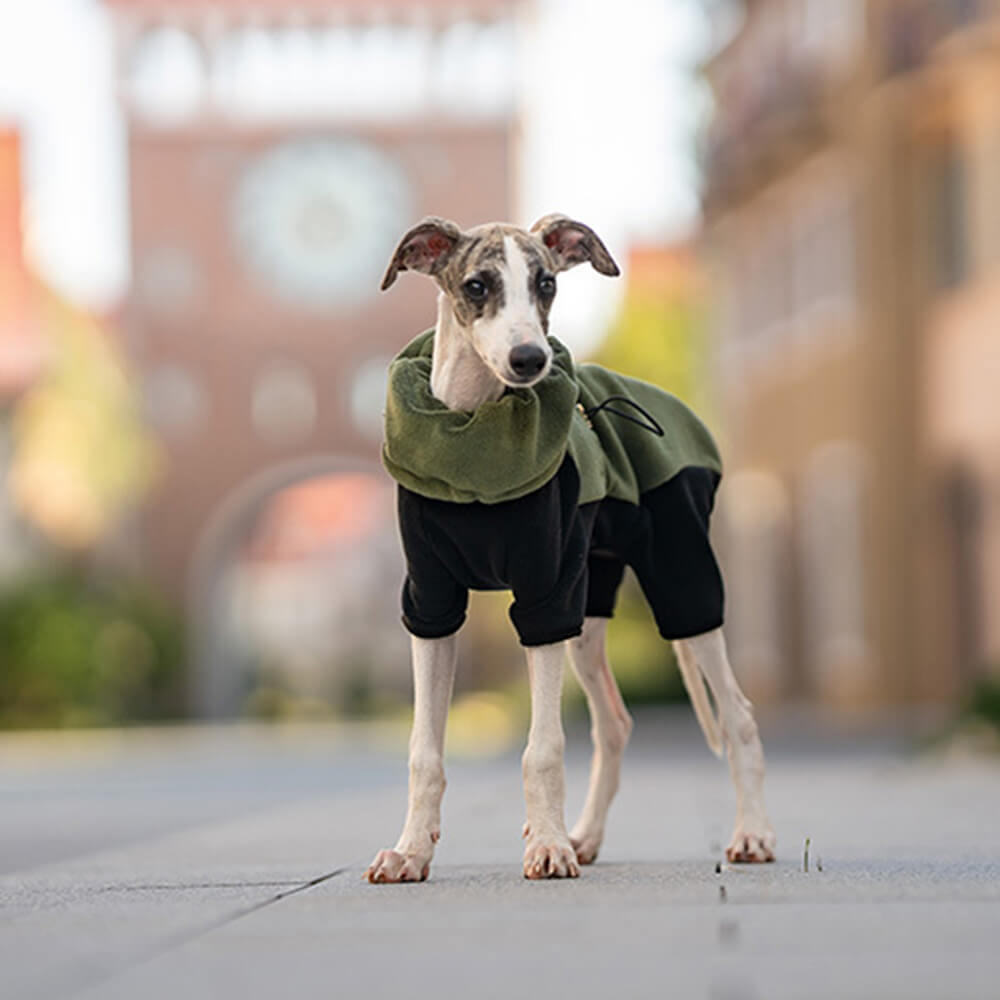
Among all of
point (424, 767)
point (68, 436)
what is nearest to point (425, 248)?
point (424, 767)

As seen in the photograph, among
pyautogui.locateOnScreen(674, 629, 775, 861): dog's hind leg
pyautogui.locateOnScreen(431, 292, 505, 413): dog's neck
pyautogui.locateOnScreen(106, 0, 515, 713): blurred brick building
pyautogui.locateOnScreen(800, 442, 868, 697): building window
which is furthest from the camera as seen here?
pyautogui.locateOnScreen(106, 0, 515, 713): blurred brick building

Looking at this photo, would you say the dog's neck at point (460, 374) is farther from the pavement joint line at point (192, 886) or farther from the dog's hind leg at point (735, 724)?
the pavement joint line at point (192, 886)

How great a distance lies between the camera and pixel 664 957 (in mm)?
4398

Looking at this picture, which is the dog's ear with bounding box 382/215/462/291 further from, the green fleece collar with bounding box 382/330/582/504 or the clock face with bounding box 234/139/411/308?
the clock face with bounding box 234/139/411/308

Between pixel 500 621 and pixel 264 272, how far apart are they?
29.9 ft

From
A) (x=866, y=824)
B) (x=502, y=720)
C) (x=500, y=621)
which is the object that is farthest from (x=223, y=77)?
(x=866, y=824)

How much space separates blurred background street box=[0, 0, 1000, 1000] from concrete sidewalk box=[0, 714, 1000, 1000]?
28 mm

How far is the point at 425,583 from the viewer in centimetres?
642

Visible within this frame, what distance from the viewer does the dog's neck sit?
21.2 ft

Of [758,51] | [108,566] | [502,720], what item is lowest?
[502,720]

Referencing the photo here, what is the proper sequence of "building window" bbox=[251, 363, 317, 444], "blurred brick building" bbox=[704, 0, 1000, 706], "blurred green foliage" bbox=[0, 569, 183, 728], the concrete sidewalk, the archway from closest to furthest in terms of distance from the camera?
the concrete sidewalk
"blurred brick building" bbox=[704, 0, 1000, 706]
"blurred green foliage" bbox=[0, 569, 183, 728]
the archway
"building window" bbox=[251, 363, 317, 444]

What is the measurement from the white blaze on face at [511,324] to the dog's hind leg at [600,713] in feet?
4.34

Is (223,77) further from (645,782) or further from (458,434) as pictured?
(458,434)

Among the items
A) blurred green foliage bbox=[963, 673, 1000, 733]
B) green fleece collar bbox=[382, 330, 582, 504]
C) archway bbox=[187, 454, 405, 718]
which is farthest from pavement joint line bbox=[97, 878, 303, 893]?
archway bbox=[187, 454, 405, 718]
